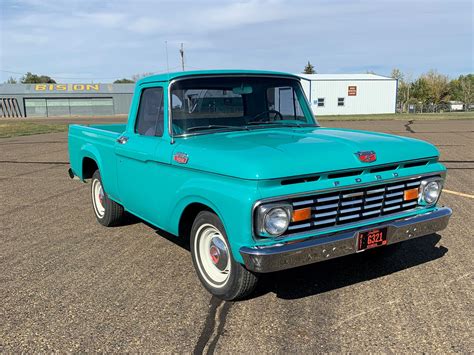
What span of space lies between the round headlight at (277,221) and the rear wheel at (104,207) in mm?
3018

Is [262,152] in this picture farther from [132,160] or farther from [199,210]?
[132,160]

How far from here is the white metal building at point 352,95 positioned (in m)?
46.2

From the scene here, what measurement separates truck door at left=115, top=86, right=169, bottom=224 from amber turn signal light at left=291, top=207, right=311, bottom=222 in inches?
52.5

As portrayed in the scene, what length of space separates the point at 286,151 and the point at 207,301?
1411mm

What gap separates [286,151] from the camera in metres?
3.17

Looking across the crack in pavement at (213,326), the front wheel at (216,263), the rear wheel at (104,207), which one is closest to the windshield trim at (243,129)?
the front wheel at (216,263)

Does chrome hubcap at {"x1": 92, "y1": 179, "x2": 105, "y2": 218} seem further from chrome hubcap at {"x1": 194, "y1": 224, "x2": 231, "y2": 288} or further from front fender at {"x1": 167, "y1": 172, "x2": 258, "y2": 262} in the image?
front fender at {"x1": 167, "y1": 172, "x2": 258, "y2": 262}

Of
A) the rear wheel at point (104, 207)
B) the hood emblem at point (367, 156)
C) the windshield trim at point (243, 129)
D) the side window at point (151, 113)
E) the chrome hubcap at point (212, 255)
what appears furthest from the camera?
the rear wheel at point (104, 207)

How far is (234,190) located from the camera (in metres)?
3.02

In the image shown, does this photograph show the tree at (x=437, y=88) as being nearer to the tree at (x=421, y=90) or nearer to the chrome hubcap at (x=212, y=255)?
the tree at (x=421, y=90)

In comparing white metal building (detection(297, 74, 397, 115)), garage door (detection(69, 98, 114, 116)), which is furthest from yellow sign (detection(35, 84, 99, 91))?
white metal building (detection(297, 74, 397, 115))

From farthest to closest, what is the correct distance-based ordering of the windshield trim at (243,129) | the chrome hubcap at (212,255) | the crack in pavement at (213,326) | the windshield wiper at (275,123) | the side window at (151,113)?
the windshield wiper at (275,123) < the side window at (151,113) < the windshield trim at (243,129) < the chrome hubcap at (212,255) < the crack in pavement at (213,326)

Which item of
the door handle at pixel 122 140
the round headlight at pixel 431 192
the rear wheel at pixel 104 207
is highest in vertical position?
the door handle at pixel 122 140

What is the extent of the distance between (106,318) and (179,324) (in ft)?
1.92
